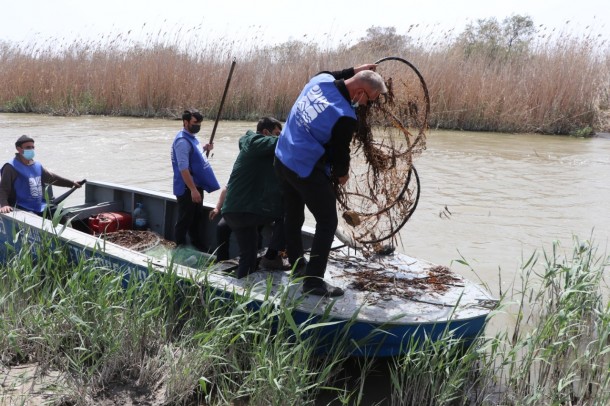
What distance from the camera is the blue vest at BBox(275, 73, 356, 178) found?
13.1 feet

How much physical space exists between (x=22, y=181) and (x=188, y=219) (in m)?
1.55

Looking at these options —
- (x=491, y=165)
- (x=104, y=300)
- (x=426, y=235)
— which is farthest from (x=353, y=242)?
(x=491, y=165)

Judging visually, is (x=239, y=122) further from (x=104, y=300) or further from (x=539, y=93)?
(x=104, y=300)

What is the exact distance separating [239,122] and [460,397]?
14.1m

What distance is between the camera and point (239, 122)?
1742 centimetres

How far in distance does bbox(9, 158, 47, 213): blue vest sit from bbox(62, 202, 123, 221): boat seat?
12.8 inches

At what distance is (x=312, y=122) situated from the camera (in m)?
4.04

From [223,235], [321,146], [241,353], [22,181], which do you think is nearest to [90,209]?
[22,181]

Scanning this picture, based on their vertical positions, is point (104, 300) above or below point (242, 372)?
above

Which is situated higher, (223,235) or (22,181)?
(22,181)

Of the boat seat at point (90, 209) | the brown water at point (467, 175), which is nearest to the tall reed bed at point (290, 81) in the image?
the brown water at point (467, 175)

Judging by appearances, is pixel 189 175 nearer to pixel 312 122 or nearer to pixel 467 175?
pixel 312 122

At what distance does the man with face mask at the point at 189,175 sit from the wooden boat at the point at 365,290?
440mm

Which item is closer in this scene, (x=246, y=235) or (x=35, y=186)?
(x=246, y=235)
